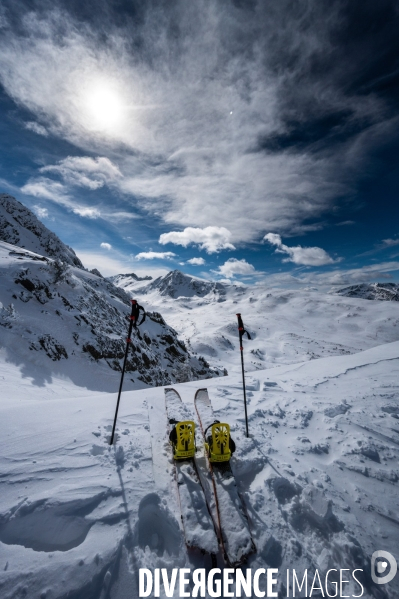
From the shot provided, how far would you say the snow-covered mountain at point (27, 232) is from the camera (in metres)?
53.8

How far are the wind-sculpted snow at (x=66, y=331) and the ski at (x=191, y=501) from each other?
15.3 metres

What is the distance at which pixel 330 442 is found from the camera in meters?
5.84

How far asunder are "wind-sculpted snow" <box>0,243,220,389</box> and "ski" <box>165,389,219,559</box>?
15.3 metres

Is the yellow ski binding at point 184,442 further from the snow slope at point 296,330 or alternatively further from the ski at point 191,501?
the snow slope at point 296,330

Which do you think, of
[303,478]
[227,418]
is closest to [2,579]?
[303,478]

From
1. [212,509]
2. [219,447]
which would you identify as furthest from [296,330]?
[212,509]

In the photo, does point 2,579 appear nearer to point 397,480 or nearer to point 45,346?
point 397,480

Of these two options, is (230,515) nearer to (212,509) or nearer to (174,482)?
(212,509)

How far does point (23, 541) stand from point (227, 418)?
4.93m

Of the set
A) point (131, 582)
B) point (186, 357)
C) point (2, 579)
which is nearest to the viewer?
point (2, 579)

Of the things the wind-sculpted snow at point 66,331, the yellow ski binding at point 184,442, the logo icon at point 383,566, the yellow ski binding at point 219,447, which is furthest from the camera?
the wind-sculpted snow at point 66,331

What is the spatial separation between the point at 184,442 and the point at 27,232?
68860 mm

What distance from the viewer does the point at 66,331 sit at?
71.5 feet

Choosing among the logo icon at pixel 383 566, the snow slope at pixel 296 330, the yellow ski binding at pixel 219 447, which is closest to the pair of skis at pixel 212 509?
the yellow ski binding at pixel 219 447
